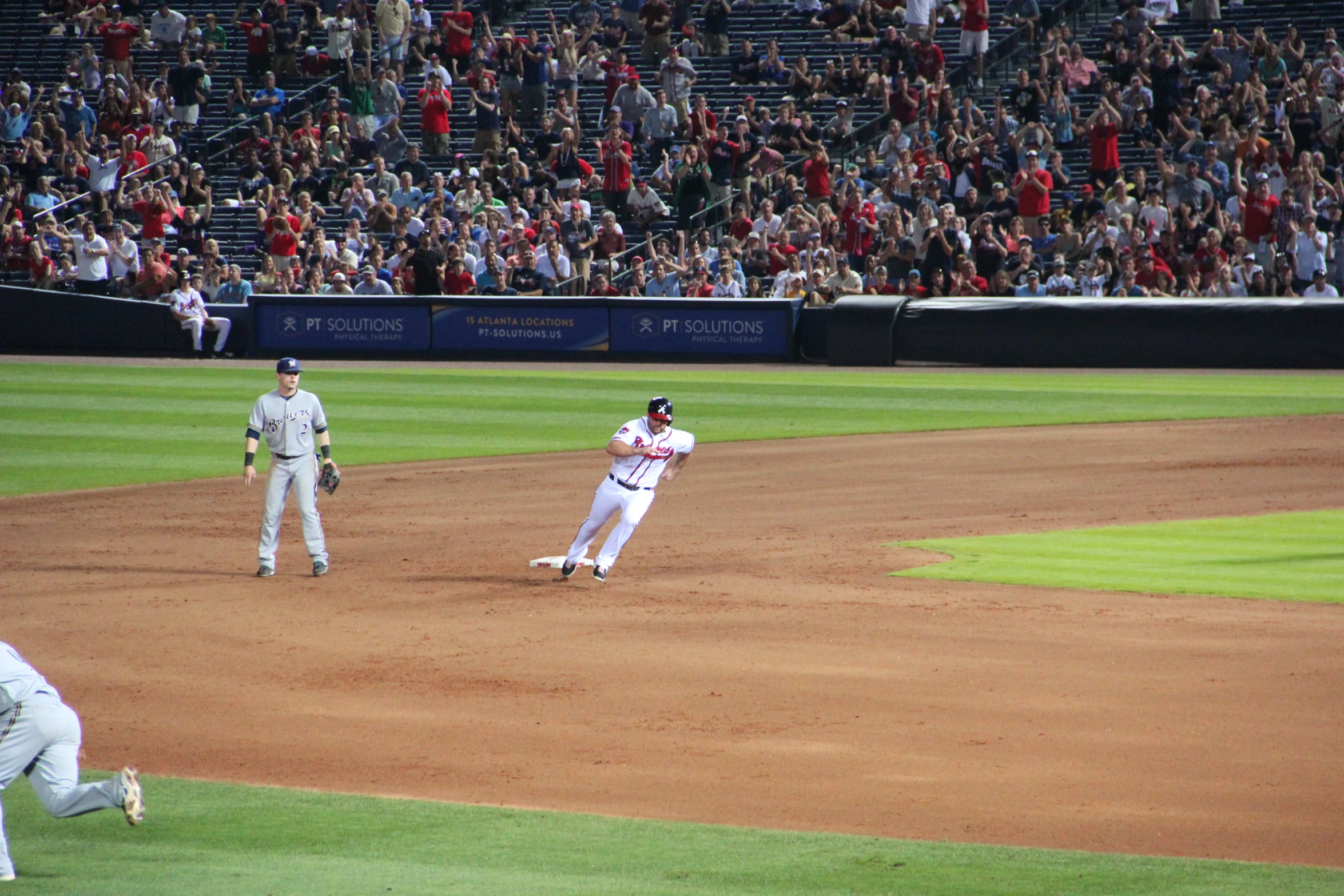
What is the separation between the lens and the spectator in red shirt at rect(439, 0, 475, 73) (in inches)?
1567

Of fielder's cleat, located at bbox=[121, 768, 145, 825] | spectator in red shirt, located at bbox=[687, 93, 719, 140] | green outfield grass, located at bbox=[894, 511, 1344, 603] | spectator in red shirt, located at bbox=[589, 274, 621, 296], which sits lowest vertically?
green outfield grass, located at bbox=[894, 511, 1344, 603]

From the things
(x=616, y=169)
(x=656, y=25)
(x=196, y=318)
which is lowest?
(x=196, y=318)

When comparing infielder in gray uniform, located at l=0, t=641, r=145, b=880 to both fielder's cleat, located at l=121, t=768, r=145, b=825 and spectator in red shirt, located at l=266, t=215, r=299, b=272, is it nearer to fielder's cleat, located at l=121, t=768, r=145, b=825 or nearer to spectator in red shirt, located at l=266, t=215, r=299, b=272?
fielder's cleat, located at l=121, t=768, r=145, b=825

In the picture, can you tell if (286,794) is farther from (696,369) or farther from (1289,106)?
(1289,106)

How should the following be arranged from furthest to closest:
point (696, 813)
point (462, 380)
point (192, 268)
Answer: point (192, 268) → point (462, 380) → point (696, 813)

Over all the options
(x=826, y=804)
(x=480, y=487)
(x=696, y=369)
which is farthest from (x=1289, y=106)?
(x=826, y=804)

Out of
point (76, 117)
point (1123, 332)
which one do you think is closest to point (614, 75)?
point (76, 117)

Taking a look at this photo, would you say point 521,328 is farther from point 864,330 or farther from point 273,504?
point 273,504

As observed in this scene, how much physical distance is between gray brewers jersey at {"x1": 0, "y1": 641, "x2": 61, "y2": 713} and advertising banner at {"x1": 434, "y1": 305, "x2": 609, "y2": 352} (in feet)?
83.4

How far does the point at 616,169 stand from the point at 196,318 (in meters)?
8.96

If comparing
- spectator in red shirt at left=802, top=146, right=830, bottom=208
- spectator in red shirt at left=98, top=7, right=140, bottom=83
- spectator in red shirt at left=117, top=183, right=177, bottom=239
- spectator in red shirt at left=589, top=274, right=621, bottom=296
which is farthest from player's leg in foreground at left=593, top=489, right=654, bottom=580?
spectator in red shirt at left=98, top=7, right=140, bottom=83

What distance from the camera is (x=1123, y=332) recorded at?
28.2 metres

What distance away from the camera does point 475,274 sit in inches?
1312

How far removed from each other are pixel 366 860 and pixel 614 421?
16546 millimetres
